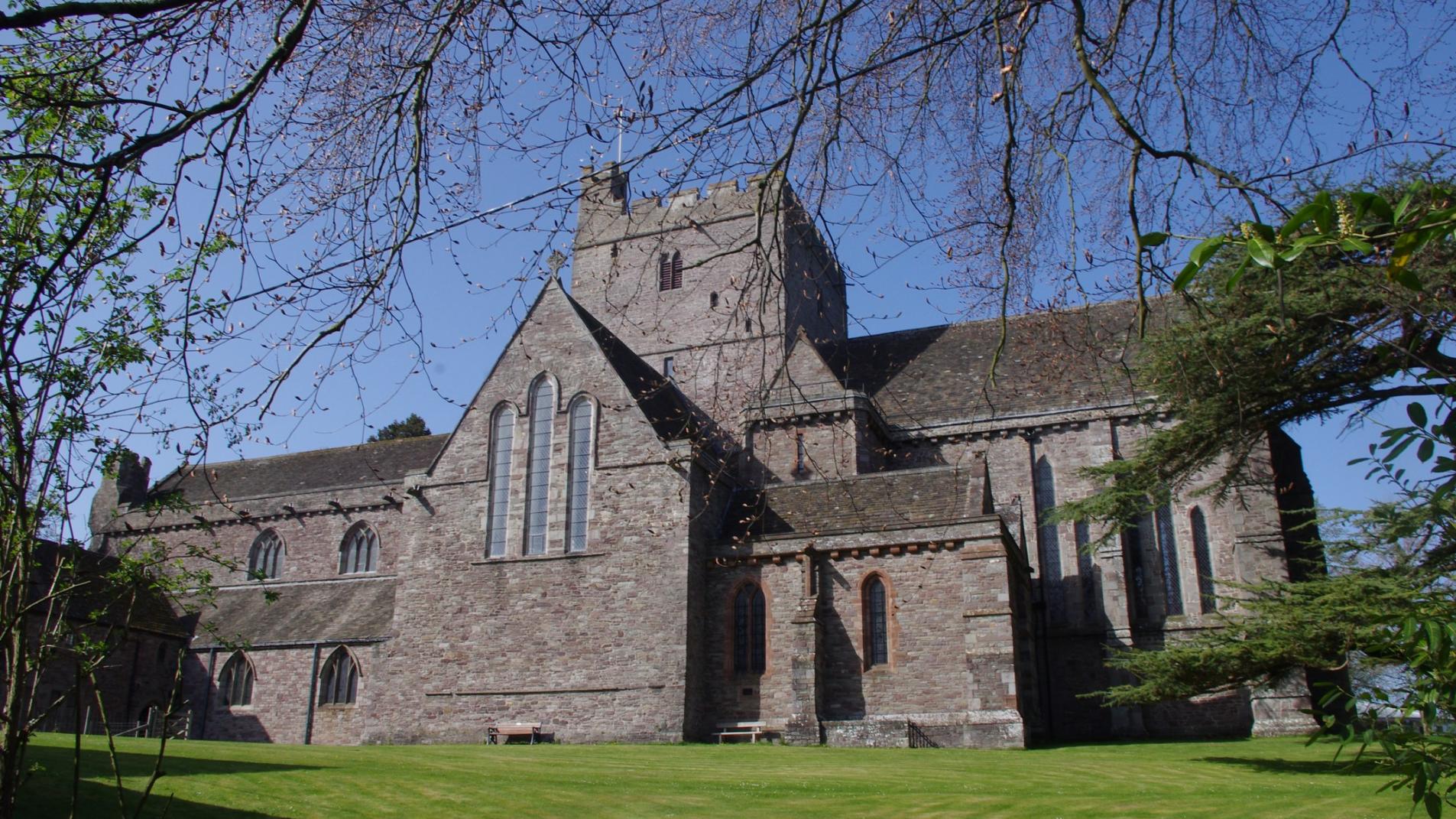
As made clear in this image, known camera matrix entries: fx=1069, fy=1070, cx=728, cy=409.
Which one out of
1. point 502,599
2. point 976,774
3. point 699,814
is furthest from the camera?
point 502,599

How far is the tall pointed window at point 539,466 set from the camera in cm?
2612

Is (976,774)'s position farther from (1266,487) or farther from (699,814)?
(1266,487)

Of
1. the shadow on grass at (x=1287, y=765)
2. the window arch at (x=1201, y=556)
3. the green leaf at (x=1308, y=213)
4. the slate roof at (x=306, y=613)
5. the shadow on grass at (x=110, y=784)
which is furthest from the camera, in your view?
the slate roof at (x=306, y=613)

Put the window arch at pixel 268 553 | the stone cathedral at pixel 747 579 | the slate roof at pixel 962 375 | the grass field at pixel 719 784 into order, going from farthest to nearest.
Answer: the window arch at pixel 268 553 → the slate roof at pixel 962 375 → the stone cathedral at pixel 747 579 → the grass field at pixel 719 784

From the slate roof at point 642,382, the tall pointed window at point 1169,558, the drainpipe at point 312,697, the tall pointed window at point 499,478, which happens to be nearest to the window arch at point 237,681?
the drainpipe at point 312,697

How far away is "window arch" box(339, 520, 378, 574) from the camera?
33.9 metres

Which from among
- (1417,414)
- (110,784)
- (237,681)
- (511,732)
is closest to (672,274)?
(511,732)

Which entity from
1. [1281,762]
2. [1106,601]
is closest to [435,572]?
[1106,601]

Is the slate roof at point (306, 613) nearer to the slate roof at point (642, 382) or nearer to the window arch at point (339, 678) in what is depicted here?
the window arch at point (339, 678)

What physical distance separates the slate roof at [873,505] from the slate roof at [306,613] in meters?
10.9

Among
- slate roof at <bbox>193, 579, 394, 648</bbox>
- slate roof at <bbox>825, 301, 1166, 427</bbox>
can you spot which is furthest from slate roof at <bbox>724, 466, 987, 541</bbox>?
slate roof at <bbox>193, 579, 394, 648</bbox>

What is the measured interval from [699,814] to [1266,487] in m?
19.9

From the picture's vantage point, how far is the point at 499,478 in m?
26.9

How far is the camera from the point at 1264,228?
9.28ft
